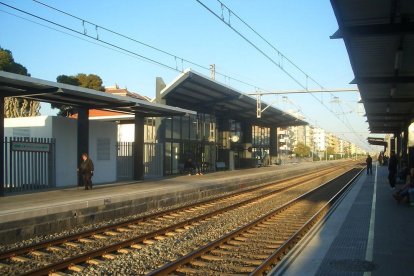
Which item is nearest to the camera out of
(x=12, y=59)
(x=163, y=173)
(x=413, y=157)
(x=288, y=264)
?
(x=288, y=264)

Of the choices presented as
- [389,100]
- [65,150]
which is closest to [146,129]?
[65,150]

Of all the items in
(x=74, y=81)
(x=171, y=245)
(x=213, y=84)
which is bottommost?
(x=171, y=245)

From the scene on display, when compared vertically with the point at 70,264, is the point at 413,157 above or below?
above

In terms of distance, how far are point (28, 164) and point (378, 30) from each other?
13656mm

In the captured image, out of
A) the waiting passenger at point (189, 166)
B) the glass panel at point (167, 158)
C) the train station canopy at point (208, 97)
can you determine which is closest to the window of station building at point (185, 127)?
the train station canopy at point (208, 97)

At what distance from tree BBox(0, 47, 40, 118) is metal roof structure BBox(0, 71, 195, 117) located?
17506mm

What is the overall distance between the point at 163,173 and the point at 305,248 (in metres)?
21.9

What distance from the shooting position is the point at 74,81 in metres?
50.8

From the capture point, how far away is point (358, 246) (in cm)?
895

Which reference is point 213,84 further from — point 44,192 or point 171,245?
point 171,245

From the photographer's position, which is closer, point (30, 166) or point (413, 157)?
point (30, 166)

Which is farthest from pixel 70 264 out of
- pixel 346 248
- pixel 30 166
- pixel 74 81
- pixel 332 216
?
pixel 74 81

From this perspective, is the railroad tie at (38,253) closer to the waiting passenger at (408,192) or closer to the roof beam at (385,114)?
the waiting passenger at (408,192)

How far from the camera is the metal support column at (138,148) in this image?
24.8 metres
